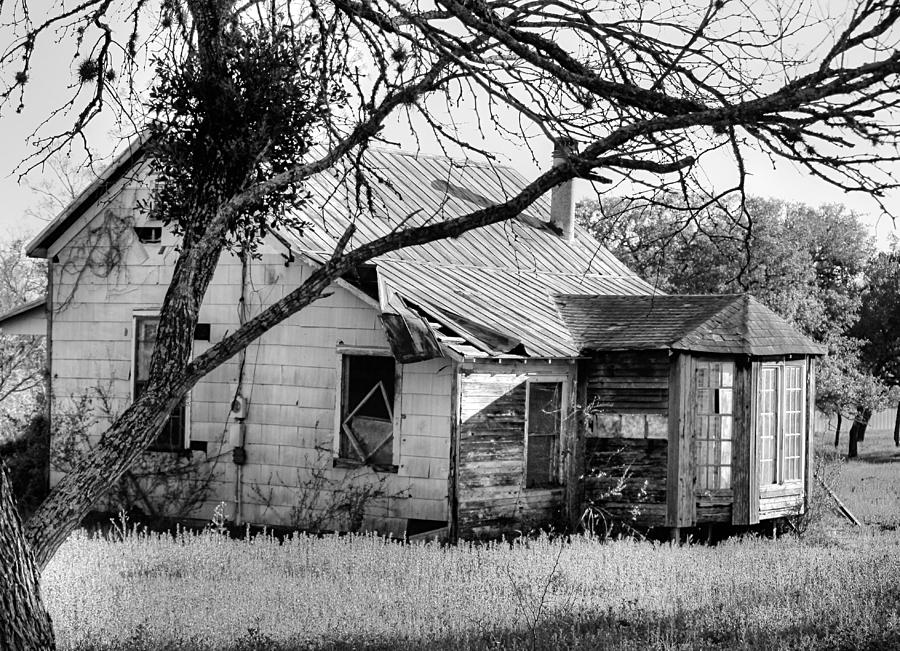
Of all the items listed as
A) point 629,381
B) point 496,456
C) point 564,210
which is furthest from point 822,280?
point 496,456

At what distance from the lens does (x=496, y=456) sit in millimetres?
15281

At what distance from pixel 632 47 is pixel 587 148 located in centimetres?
71

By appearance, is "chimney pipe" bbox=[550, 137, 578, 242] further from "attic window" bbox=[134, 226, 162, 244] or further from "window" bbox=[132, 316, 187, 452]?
"window" bbox=[132, 316, 187, 452]

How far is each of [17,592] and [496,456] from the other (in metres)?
9.72

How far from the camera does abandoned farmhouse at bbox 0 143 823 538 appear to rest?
15055 millimetres

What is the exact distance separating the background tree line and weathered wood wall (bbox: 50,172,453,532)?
46.8 feet

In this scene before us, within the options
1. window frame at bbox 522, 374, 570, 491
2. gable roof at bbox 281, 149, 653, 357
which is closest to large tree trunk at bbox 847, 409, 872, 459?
gable roof at bbox 281, 149, 653, 357

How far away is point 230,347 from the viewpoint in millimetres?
7348

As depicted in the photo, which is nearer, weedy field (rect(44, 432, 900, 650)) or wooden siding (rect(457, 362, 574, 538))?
weedy field (rect(44, 432, 900, 650))

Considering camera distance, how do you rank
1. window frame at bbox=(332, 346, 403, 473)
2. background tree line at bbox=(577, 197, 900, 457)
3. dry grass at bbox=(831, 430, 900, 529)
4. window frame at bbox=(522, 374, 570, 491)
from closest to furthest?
window frame at bbox=(332, 346, 403, 473), window frame at bbox=(522, 374, 570, 491), dry grass at bbox=(831, 430, 900, 529), background tree line at bbox=(577, 197, 900, 457)

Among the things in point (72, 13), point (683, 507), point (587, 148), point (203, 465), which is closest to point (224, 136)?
point (72, 13)

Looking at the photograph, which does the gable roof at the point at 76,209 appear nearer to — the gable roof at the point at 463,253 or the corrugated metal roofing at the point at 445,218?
the gable roof at the point at 463,253

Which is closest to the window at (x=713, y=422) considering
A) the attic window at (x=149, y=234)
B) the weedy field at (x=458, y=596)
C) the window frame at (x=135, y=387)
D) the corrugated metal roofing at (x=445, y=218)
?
the weedy field at (x=458, y=596)

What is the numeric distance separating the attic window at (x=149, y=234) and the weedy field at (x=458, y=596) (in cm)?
512
